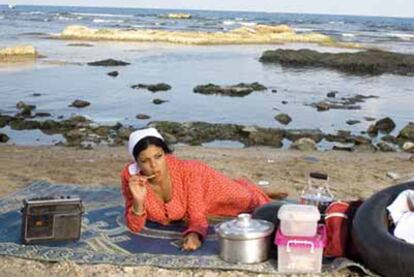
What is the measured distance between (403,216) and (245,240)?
1153mm

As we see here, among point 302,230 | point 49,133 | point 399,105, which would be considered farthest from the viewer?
point 399,105

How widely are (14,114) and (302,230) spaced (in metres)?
11.8

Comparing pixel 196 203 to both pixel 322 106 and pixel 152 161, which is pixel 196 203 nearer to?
pixel 152 161

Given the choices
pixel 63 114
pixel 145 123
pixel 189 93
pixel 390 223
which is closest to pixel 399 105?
pixel 189 93

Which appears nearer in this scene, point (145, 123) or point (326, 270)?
point (326, 270)

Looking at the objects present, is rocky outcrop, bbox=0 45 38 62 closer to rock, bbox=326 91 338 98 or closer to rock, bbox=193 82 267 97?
rock, bbox=193 82 267 97

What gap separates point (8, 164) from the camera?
9.55 meters

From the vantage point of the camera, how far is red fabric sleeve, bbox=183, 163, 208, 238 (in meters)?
5.43

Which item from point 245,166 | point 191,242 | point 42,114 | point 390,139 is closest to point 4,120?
point 42,114

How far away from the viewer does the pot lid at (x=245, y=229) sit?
16.1ft

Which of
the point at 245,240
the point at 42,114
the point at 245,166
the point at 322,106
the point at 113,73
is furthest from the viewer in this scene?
the point at 113,73

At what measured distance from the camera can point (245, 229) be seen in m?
4.95

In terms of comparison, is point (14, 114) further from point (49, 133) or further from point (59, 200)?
point (59, 200)

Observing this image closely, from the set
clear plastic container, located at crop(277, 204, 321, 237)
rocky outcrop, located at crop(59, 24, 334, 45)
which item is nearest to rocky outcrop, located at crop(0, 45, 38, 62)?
rocky outcrop, located at crop(59, 24, 334, 45)
